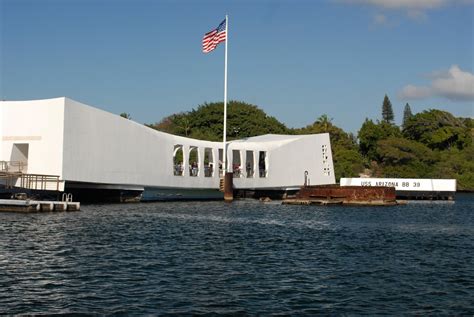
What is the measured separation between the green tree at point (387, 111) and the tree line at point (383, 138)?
42.2 metres

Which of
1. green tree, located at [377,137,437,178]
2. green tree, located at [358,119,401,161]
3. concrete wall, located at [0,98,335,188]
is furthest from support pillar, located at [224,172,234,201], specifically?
green tree, located at [358,119,401,161]

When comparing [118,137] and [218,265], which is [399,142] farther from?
[218,265]

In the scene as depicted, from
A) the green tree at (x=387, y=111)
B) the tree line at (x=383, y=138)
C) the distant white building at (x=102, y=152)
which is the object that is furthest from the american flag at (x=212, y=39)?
the green tree at (x=387, y=111)

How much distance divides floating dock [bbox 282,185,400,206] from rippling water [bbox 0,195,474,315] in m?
21.8

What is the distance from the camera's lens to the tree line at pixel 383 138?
3925 inches

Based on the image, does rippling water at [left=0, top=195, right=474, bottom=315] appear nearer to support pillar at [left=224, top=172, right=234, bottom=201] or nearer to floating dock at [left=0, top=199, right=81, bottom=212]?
floating dock at [left=0, top=199, right=81, bottom=212]


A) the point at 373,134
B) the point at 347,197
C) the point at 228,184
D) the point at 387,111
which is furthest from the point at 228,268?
the point at 387,111

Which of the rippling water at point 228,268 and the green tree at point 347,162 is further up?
the green tree at point 347,162

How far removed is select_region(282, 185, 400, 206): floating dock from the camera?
53562mm

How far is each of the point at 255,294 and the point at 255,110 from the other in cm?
9162

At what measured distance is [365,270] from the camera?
1812 centimetres

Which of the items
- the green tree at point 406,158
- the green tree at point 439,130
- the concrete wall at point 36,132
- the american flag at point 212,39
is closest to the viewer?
the concrete wall at point 36,132

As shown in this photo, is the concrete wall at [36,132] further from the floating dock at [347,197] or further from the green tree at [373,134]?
the green tree at [373,134]

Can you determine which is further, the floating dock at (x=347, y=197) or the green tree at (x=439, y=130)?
the green tree at (x=439, y=130)
